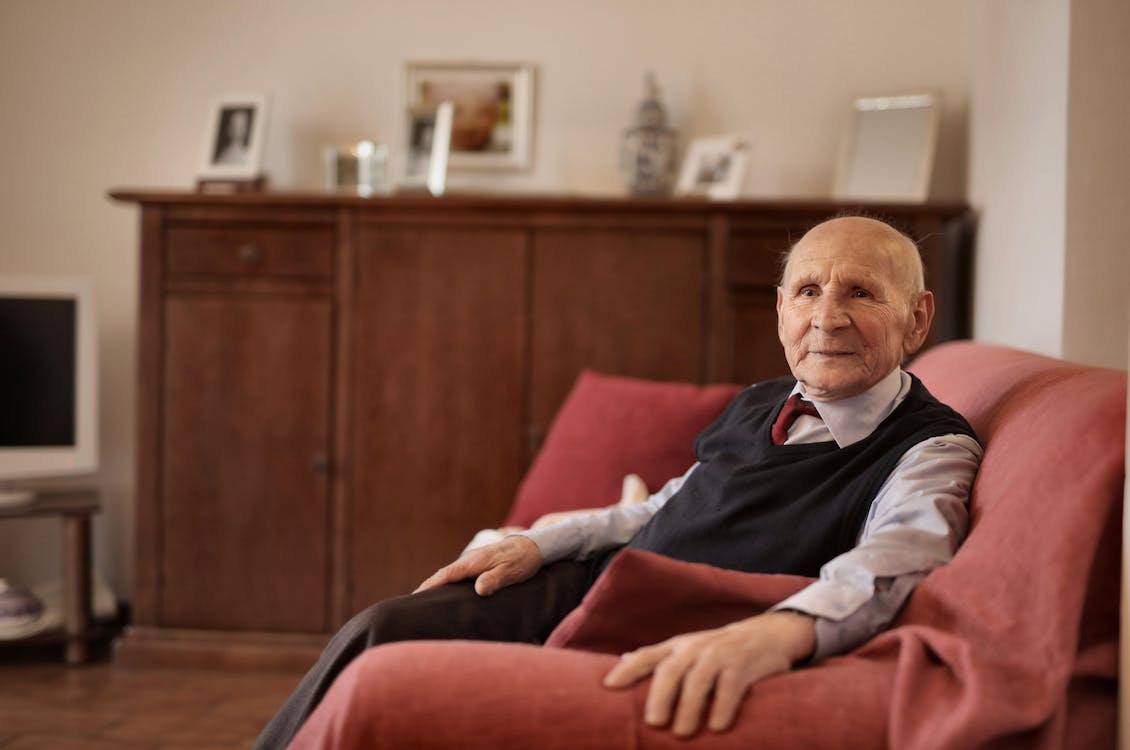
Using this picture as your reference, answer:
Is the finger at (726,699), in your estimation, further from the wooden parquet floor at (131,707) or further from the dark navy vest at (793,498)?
the wooden parquet floor at (131,707)

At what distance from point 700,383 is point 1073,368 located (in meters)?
1.61

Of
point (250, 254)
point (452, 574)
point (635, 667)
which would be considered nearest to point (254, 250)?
point (250, 254)

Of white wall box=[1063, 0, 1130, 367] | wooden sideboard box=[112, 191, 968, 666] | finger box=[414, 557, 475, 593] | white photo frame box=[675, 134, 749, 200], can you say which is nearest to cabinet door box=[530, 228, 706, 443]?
wooden sideboard box=[112, 191, 968, 666]

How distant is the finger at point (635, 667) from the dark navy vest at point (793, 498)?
0.39 metres

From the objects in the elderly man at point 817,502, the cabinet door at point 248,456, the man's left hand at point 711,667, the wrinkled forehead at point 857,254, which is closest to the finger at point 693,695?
the man's left hand at point 711,667

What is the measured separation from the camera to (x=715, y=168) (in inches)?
133

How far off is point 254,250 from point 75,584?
3.55 feet

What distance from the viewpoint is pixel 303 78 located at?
366cm

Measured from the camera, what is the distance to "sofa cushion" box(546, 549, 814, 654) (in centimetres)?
122

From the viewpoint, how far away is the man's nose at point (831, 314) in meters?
1.50

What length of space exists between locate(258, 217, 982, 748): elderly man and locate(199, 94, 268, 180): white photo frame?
2.13 m

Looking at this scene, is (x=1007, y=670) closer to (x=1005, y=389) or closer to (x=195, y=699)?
(x=1005, y=389)

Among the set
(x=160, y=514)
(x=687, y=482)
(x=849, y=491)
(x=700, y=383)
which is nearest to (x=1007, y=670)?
(x=849, y=491)

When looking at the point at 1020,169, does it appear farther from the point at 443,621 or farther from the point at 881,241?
the point at 443,621
